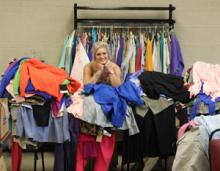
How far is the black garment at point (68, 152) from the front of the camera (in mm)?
3391

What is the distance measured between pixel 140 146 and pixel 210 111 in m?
0.74

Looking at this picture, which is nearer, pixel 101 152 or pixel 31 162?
pixel 101 152

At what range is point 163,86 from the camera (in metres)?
3.67

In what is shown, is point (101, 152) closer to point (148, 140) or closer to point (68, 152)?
point (68, 152)

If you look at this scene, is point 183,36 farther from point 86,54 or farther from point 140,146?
point 140,146

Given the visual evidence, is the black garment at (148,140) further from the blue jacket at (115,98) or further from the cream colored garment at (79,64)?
the cream colored garment at (79,64)

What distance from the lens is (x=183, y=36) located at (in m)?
5.19

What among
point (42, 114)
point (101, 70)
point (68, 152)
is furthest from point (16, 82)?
point (101, 70)

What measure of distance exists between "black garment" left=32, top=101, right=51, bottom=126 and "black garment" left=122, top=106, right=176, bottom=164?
0.70 m

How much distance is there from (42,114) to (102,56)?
1.09 meters

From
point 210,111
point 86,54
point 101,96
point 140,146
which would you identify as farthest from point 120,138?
point 86,54

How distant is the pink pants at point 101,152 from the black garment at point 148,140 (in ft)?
0.44

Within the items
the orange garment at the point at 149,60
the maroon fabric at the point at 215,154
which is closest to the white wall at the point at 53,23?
the orange garment at the point at 149,60

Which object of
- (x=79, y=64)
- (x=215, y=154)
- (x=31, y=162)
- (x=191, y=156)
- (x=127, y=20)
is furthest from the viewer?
(x=127, y=20)
